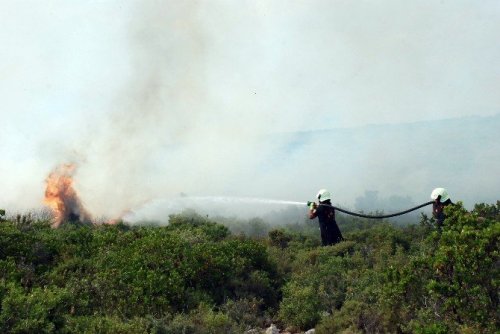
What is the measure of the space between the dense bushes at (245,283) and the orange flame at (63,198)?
14.4 meters

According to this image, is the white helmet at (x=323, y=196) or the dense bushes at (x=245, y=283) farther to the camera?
the white helmet at (x=323, y=196)

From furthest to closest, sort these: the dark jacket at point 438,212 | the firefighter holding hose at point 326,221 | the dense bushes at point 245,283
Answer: the firefighter holding hose at point 326,221
the dark jacket at point 438,212
the dense bushes at point 245,283

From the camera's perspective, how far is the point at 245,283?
1094 centimetres

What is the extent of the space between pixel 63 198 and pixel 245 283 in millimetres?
20927

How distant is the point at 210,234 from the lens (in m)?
16.1

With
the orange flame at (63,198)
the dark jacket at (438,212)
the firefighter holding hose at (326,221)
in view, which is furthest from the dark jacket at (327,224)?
the orange flame at (63,198)

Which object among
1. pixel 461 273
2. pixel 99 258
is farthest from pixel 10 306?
pixel 461 273

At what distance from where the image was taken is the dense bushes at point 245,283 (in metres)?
6.89

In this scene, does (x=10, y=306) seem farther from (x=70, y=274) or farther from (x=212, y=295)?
(x=212, y=295)

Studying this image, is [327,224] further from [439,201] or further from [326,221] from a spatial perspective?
[439,201]

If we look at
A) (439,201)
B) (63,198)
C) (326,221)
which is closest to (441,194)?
(439,201)

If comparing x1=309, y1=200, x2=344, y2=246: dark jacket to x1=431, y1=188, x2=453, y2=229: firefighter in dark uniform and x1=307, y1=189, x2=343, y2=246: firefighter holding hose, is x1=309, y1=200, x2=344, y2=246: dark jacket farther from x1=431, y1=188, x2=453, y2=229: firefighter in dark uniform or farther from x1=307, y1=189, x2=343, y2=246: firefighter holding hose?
x1=431, y1=188, x2=453, y2=229: firefighter in dark uniform

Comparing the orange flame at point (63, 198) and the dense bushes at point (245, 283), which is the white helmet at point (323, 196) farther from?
the orange flame at point (63, 198)

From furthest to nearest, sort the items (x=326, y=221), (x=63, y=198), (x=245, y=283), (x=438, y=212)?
1. (x=63, y=198)
2. (x=326, y=221)
3. (x=438, y=212)
4. (x=245, y=283)
